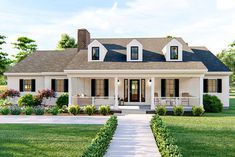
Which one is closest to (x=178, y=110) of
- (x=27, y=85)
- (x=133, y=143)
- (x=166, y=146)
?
(x=133, y=143)

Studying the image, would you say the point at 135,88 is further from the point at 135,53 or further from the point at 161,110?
the point at 161,110

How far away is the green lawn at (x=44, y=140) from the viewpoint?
10.4 meters

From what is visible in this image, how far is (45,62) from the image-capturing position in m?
30.9

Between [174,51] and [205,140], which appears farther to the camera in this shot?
[174,51]

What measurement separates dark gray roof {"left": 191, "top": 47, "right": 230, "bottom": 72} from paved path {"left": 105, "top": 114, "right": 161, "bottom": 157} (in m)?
14.7

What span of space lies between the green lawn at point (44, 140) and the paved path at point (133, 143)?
1.17 meters

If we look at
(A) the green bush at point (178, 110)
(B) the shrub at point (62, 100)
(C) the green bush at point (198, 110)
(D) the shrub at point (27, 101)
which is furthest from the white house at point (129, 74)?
(D) the shrub at point (27, 101)

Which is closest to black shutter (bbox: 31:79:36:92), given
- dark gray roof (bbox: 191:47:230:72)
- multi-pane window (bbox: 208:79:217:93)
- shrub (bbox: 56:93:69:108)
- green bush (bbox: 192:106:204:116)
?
shrub (bbox: 56:93:69:108)

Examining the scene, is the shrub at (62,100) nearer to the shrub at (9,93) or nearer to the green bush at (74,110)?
the green bush at (74,110)

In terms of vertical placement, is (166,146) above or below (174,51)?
below

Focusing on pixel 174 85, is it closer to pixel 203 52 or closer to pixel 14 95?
pixel 203 52

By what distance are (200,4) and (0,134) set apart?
12.7 m

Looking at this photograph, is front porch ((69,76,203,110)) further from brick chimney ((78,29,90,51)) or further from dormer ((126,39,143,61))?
brick chimney ((78,29,90,51))

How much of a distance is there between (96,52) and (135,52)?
3.47m
